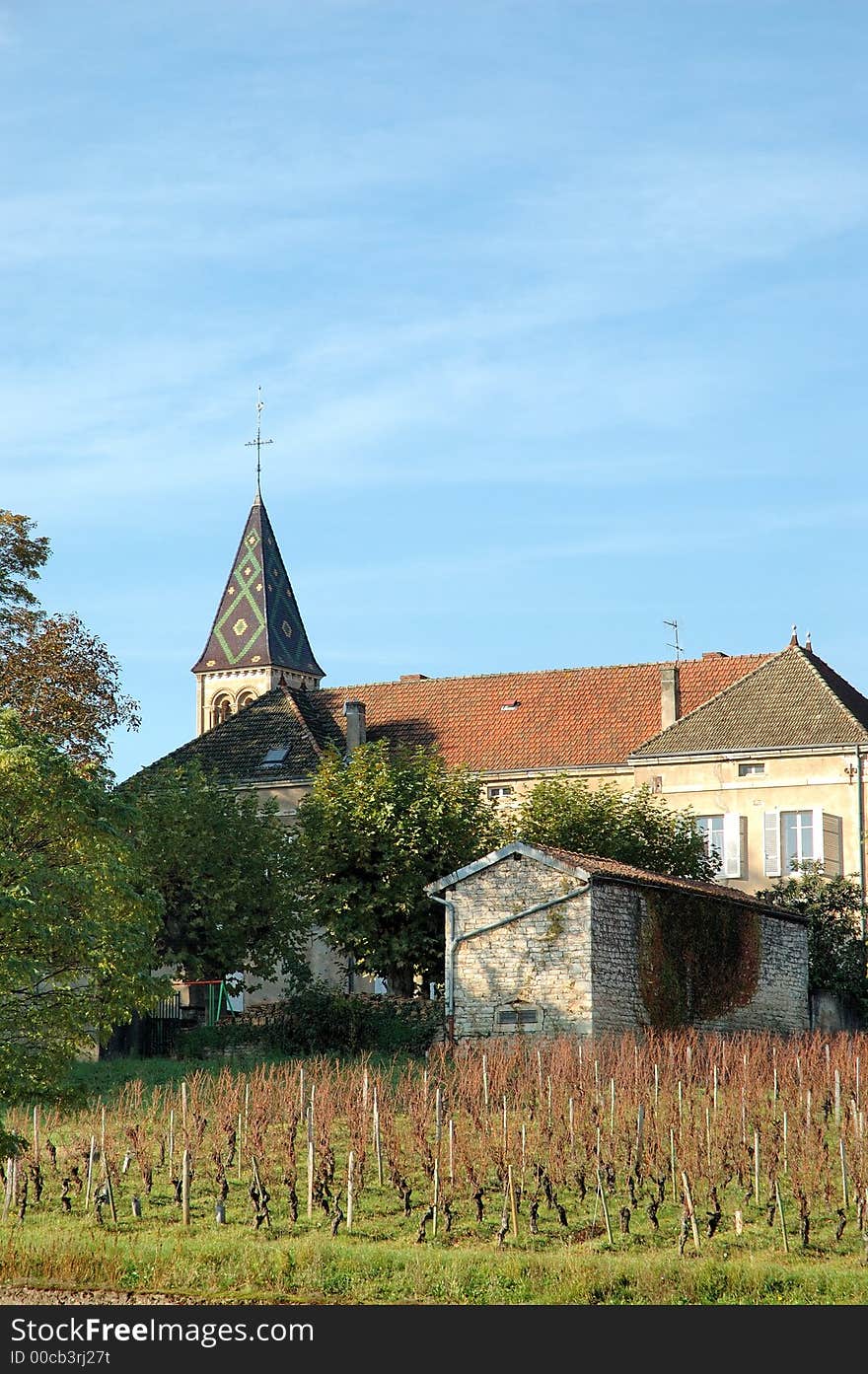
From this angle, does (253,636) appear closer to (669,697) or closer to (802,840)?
(669,697)

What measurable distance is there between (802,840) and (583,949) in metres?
14.5

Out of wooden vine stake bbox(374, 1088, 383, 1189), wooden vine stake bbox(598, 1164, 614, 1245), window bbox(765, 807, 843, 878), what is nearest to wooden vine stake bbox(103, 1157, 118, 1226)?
wooden vine stake bbox(374, 1088, 383, 1189)

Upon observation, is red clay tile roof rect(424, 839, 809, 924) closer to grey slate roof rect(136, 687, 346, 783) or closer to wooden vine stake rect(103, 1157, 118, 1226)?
wooden vine stake rect(103, 1157, 118, 1226)

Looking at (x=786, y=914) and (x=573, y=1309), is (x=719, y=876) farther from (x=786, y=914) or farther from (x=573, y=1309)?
(x=573, y=1309)

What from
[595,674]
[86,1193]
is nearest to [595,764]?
[595,674]

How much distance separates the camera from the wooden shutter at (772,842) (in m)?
46.1

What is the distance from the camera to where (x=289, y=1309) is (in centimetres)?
1633

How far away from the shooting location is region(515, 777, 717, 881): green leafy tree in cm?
4344

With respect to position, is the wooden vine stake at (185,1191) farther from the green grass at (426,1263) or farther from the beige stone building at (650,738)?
the beige stone building at (650,738)

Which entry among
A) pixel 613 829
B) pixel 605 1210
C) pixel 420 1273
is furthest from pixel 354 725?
pixel 420 1273

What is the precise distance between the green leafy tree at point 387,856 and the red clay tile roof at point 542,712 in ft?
35.6

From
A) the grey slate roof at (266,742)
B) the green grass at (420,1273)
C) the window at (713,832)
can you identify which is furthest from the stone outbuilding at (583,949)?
the grey slate roof at (266,742)

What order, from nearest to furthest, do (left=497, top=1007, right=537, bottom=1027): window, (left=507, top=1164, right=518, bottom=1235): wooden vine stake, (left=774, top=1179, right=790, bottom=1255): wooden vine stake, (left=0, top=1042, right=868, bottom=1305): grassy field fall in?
(left=0, top=1042, right=868, bottom=1305): grassy field → (left=774, top=1179, right=790, bottom=1255): wooden vine stake → (left=507, top=1164, right=518, bottom=1235): wooden vine stake → (left=497, top=1007, right=537, bottom=1027): window

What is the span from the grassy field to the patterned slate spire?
56.2m
